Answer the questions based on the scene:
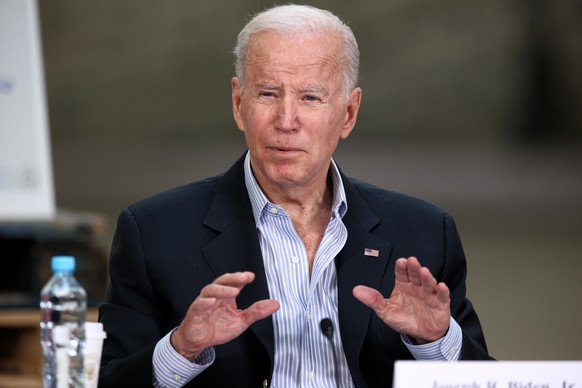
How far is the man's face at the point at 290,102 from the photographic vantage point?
244 centimetres

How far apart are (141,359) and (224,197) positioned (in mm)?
504

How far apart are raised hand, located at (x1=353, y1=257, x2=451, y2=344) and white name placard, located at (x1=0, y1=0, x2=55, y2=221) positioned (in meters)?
2.39

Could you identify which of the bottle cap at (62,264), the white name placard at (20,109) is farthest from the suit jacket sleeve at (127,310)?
the white name placard at (20,109)

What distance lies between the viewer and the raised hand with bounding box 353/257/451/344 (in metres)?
2.13

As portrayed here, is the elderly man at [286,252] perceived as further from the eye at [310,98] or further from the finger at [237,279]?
the finger at [237,279]

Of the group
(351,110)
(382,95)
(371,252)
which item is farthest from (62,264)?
(382,95)

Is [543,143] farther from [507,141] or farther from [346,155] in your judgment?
[346,155]

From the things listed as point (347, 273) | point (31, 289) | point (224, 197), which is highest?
point (224, 197)

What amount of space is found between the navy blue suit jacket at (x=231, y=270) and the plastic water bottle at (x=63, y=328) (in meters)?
0.21

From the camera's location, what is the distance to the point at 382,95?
13.1 metres

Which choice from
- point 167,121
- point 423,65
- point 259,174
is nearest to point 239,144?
point 167,121

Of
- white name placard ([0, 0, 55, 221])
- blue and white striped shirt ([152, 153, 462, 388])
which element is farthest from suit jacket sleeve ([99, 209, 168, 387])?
white name placard ([0, 0, 55, 221])

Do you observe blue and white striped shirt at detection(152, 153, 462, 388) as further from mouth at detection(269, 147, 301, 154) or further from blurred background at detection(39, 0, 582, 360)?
blurred background at detection(39, 0, 582, 360)

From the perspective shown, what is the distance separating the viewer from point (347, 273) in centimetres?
246
